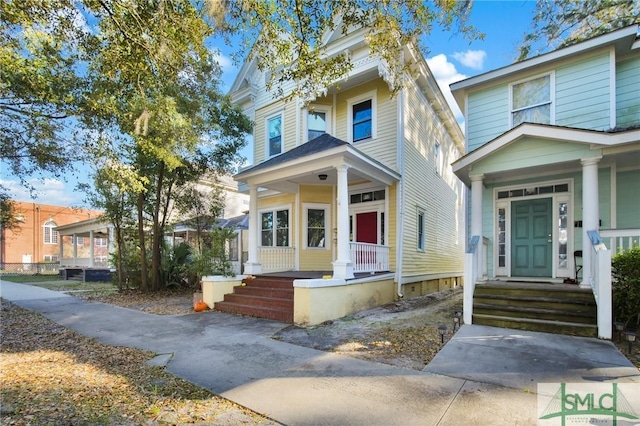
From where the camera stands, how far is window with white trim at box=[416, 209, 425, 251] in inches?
449

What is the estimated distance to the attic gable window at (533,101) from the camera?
8.31 m

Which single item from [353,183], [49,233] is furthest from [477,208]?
[49,233]

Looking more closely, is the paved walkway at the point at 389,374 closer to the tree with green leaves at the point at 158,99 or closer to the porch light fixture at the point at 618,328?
the porch light fixture at the point at 618,328

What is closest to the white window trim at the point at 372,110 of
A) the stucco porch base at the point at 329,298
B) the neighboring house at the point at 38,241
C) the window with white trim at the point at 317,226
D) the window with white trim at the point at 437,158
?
the window with white trim at the point at 317,226

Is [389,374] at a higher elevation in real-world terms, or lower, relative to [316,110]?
lower

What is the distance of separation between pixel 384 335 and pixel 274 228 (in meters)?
6.84

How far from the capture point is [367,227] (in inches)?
422

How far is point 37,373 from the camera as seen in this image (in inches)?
165

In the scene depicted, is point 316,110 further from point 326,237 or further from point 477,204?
point 477,204

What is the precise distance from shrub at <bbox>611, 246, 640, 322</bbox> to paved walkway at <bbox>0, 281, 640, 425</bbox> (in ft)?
2.85

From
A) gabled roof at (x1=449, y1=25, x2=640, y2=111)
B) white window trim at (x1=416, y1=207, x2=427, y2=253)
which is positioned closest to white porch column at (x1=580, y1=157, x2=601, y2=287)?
gabled roof at (x1=449, y1=25, x2=640, y2=111)

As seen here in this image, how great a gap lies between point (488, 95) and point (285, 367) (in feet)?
28.6

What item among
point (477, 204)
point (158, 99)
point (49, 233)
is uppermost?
point (158, 99)

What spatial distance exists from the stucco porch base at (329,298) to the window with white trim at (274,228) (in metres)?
4.01
